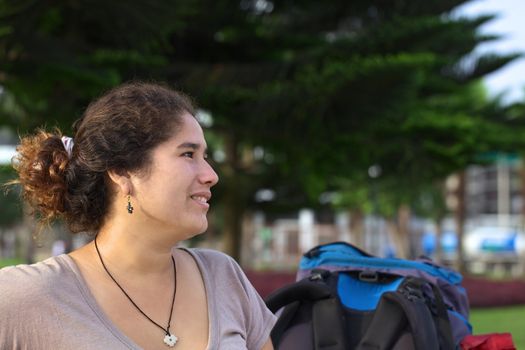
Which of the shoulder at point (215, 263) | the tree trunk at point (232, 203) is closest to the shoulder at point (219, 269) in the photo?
the shoulder at point (215, 263)

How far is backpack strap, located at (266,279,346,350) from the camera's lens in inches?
93.6

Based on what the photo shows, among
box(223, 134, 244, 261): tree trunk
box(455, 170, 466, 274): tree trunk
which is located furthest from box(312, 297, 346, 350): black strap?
box(455, 170, 466, 274): tree trunk

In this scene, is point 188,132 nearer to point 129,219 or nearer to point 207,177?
point 207,177

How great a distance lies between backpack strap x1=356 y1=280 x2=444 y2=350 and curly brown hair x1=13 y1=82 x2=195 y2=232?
839mm

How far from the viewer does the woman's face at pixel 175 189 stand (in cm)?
181

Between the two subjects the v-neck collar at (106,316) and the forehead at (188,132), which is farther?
the forehead at (188,132)

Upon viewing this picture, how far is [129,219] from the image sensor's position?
1.85 metres

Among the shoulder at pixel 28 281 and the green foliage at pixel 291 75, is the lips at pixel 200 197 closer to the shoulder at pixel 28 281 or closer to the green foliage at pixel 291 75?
the shoulder at pixel 28 281

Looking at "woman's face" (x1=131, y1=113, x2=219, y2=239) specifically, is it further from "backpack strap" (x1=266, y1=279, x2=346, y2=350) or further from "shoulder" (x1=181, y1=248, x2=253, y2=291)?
"backpack strap" (x1=266, y1=279, x2=346, y2=350)

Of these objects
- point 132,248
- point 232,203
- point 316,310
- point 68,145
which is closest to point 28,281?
point 132,248

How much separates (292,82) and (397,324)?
7938 millimetres

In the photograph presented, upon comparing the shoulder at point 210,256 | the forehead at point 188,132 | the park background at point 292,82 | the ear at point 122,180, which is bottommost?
the shoulder at point 210,256

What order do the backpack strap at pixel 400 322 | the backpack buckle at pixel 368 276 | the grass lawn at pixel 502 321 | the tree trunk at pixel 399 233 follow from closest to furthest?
the backpack strap at pixel 400 322, the backpack buckle at pixel 368 276, the grass lawn at pixel 502 321, the tree trunk at pixel 399 233

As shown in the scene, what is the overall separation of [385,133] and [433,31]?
6.19 ft
